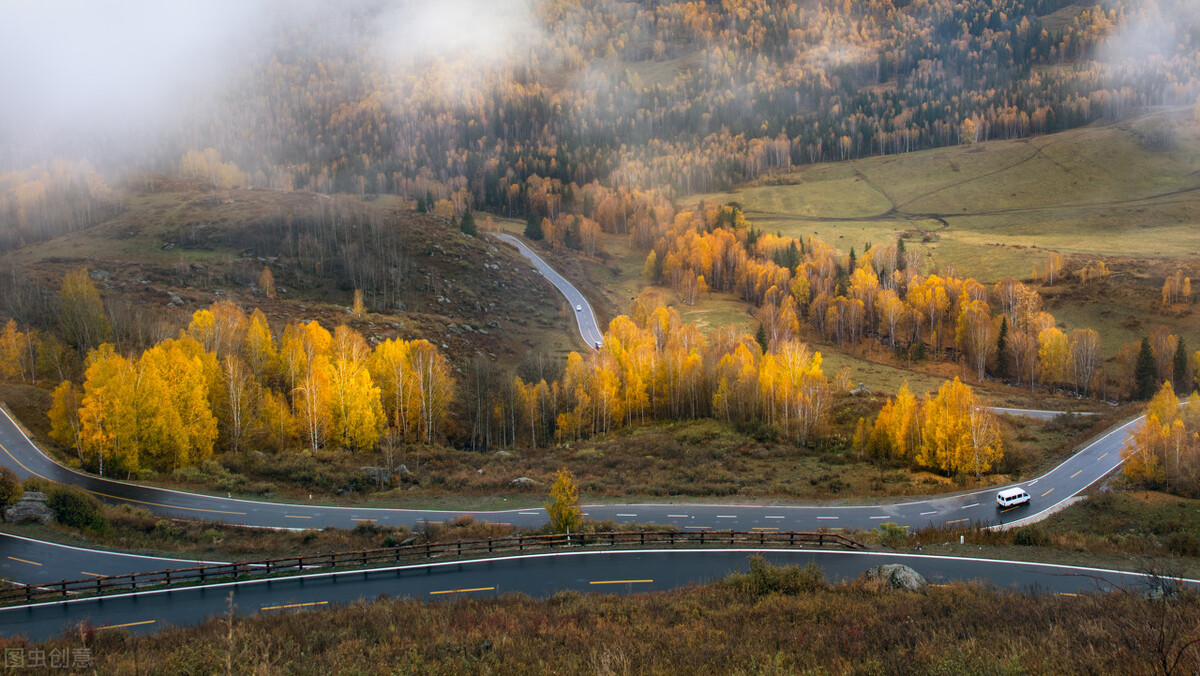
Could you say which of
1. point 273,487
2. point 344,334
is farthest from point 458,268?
point 273,487

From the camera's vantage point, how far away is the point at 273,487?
42.1 m

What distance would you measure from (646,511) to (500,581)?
16156 millimetres

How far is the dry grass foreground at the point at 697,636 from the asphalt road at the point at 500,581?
280 centimetres

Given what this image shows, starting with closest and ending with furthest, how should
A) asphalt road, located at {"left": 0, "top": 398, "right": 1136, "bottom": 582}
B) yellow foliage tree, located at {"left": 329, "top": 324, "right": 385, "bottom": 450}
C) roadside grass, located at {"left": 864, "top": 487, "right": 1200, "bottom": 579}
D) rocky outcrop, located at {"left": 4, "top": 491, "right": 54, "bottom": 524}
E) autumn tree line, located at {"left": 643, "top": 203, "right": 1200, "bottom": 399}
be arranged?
roadside grass, located at {"left": 864, "top": 487, "right": 1200, "bottom": 579}, rocky outcrop, located at {"left": 4, "top": 491, "right": 54, "bottom": 524}, asphalt road, located at {"left": 0, "top": 398, "right": 1136, "bottom": 582}, yellow foliage tree, located at {"left": 329, "top": 324, "right": 385, "bottom": 450}, autumn tree line, located at {"left": 643, "top": 203, "right": 1200, "bottom": 399}

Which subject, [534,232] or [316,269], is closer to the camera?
[316,269]

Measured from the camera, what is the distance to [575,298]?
383 ft

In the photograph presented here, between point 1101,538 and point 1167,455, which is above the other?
point 1167,455

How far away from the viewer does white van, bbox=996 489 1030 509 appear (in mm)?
40562

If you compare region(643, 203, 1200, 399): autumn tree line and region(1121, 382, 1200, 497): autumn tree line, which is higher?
region(643, 203, 1200, 399): autumn tree line

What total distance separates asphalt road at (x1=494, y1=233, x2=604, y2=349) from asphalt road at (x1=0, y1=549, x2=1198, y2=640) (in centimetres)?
6776

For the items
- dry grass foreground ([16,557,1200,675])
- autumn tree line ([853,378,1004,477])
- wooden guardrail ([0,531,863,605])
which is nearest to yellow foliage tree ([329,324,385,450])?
wooden guardrail ([0,531,863,605])

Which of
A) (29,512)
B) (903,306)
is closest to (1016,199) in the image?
(903,306)

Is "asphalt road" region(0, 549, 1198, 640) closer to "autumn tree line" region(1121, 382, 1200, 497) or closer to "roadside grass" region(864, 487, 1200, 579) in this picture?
"roadside grass" region(864, 487, 1200, 579)

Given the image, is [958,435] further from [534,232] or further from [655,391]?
[534,232]
